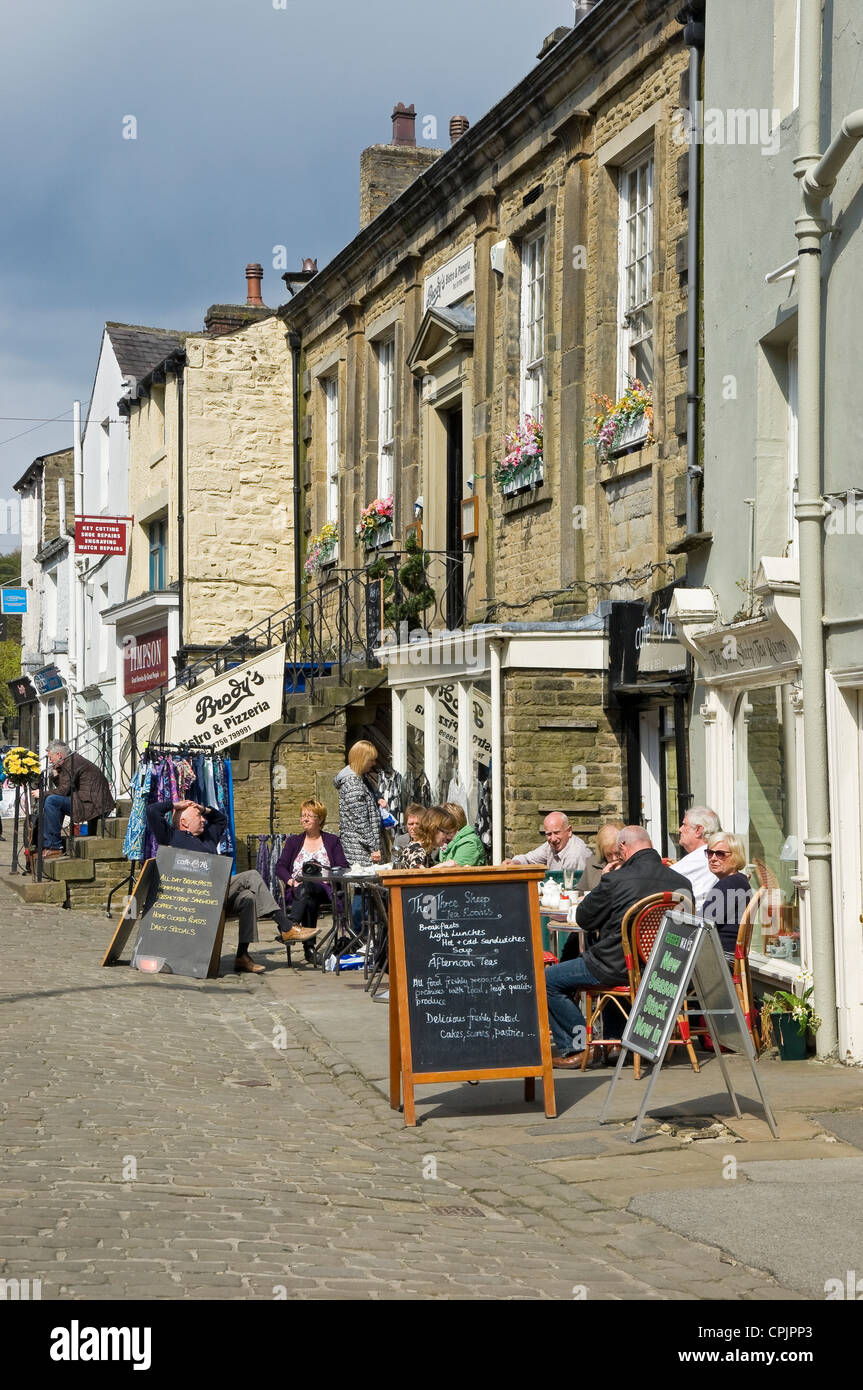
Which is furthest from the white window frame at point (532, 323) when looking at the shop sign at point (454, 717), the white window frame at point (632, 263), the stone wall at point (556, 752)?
the stone wall at point (556, 752)

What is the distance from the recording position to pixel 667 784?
13797mm

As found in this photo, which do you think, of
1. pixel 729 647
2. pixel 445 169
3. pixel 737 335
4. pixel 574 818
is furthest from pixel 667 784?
pixel 445 169

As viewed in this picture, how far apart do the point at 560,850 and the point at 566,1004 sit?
8.34 feet

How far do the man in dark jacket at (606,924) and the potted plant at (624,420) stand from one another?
535 centimetres

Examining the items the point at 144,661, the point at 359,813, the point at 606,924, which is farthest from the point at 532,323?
the point at 144,661

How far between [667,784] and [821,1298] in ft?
29.0

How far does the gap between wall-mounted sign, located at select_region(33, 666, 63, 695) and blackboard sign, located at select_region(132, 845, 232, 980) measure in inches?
1035

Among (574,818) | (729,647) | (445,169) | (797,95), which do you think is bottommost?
(574,818)

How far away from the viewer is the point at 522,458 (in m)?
16.5

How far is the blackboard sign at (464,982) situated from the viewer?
817 centimetres

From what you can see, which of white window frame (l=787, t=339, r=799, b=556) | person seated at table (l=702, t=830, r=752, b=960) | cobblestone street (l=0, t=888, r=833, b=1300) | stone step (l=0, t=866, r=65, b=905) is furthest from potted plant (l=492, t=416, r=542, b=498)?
stone step (l=0, t=866, r=65, b=905)

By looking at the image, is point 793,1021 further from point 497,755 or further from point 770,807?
point 497,755
